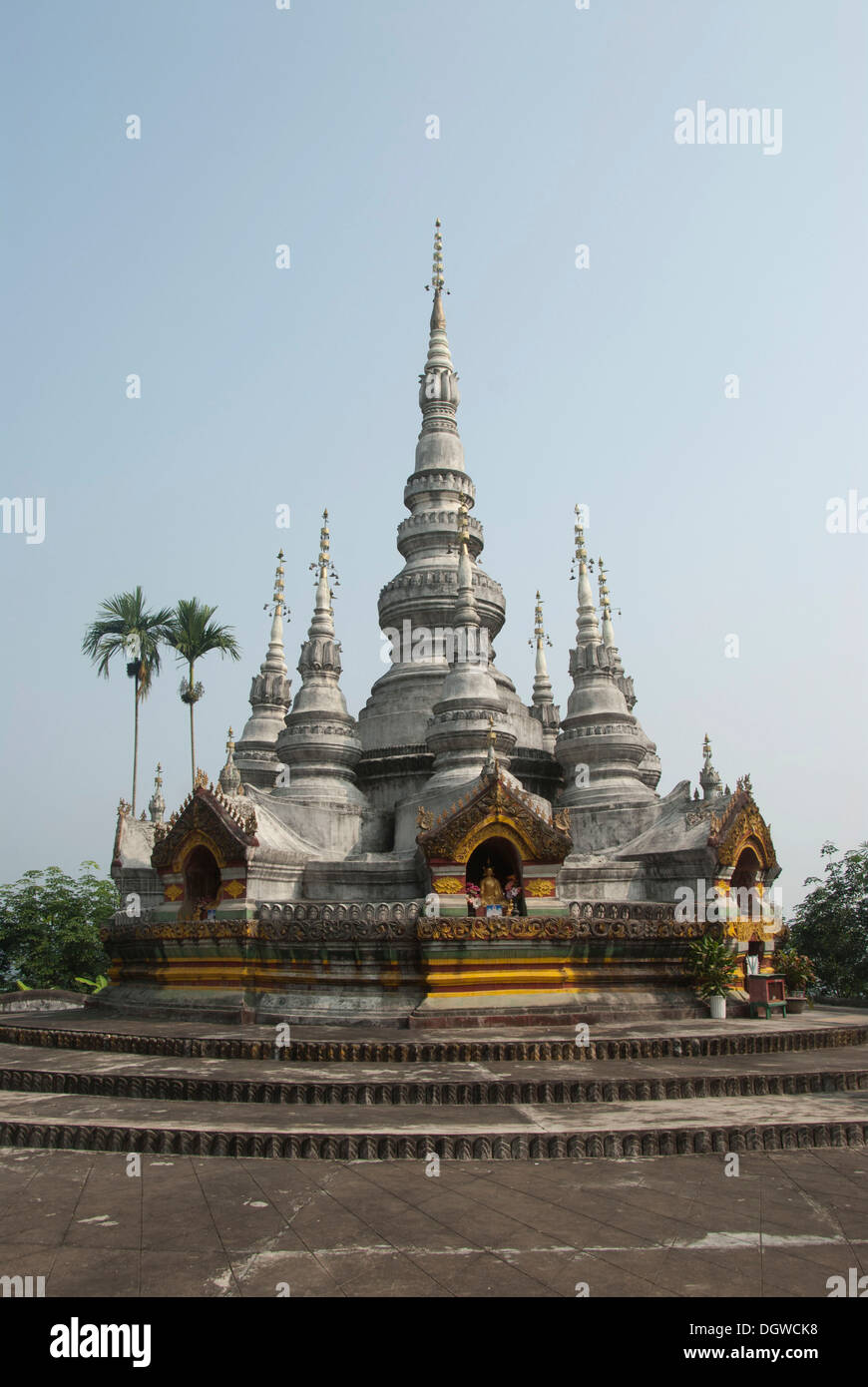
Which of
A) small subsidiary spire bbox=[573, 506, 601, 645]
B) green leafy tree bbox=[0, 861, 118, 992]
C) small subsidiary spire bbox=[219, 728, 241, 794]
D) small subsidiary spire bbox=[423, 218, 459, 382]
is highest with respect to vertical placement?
small subsidiary spire bbox=[423, 218, 459, 382]

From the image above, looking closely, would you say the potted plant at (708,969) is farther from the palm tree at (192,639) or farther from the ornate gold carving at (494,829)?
the palm tree at (192,639)

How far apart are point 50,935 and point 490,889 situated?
2242 cm

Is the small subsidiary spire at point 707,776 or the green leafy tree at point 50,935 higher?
the small subsidiary spire at point 707,776

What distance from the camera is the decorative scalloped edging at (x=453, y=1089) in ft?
40.1

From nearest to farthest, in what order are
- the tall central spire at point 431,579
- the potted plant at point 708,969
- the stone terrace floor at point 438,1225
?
the stone terrace floor at point 438,1225 < the potted plant at point 708,969 < the tall central spire at point 431,579

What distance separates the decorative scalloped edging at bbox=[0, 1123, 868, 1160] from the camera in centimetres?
997

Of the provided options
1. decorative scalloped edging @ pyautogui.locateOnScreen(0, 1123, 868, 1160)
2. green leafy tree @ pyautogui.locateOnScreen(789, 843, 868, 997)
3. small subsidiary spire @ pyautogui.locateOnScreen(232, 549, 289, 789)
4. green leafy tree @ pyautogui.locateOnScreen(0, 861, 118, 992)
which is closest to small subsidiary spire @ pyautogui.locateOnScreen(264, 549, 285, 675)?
small subsidiary spire @ pyautogui.locateOnScreen(232, 549, 289, 789)

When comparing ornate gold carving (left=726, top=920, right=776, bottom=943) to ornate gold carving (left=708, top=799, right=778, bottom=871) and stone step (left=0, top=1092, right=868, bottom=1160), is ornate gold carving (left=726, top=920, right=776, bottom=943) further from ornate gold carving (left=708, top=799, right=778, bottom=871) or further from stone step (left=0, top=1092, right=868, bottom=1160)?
stone step (left=0, top=1092, right=868, bottom=1160)

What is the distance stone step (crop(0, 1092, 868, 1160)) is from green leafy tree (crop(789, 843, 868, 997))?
70.7 feet

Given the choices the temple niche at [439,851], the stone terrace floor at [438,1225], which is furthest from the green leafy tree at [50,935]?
the stone terrace floor at [438,1225]

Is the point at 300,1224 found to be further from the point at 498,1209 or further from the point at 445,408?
the point at 445,408

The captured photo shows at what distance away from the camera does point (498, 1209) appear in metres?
8.16

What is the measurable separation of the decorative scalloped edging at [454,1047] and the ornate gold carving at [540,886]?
490cm
